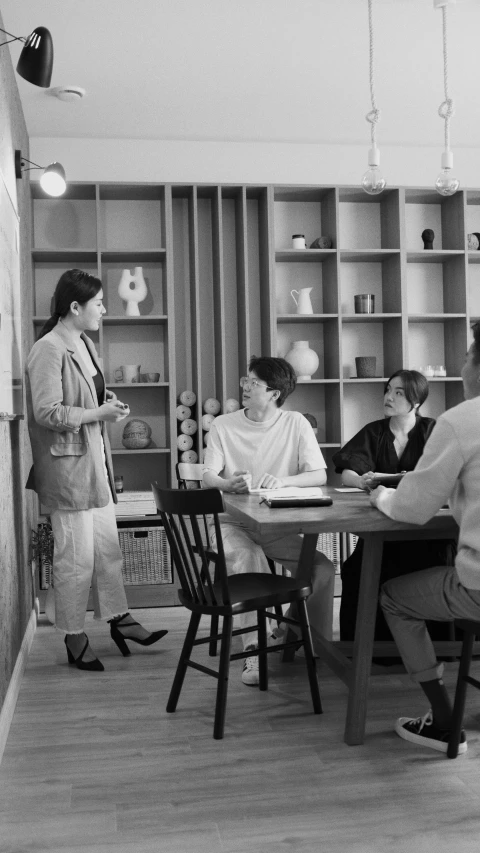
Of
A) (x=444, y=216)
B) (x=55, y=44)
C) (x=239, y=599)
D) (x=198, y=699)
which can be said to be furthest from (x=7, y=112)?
(x=444, y=216)

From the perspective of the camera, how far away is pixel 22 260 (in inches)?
172

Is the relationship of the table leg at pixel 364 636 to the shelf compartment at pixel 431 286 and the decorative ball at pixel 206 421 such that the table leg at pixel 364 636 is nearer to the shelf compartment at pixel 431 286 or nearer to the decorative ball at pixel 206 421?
the decorative ball at pixel 206 421

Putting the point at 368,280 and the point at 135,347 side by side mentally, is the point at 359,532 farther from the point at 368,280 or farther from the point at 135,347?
the point at 368,280

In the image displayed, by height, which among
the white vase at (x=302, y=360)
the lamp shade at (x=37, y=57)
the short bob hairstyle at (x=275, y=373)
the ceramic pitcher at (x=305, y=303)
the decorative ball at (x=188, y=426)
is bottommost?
the decorative ball at (x=188, y=426)

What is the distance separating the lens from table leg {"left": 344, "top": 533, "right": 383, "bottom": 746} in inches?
102

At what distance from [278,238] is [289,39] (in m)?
1.74

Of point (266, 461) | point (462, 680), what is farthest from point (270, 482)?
point (462, 680)

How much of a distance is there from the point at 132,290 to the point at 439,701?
10.7 ft

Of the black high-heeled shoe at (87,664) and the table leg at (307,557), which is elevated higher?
the table leg at (307,557)

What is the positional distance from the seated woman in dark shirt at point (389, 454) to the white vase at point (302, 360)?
4.96 feet

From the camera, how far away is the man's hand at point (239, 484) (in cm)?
327

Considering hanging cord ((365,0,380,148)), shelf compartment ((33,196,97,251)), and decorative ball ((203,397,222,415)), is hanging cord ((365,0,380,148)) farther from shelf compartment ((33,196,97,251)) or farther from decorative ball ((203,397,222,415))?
shelf compartment ((33,196,97,251))

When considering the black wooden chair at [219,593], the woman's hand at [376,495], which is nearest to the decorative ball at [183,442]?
the black wooden chair at [219,593]

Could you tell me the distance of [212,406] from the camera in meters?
5.18
